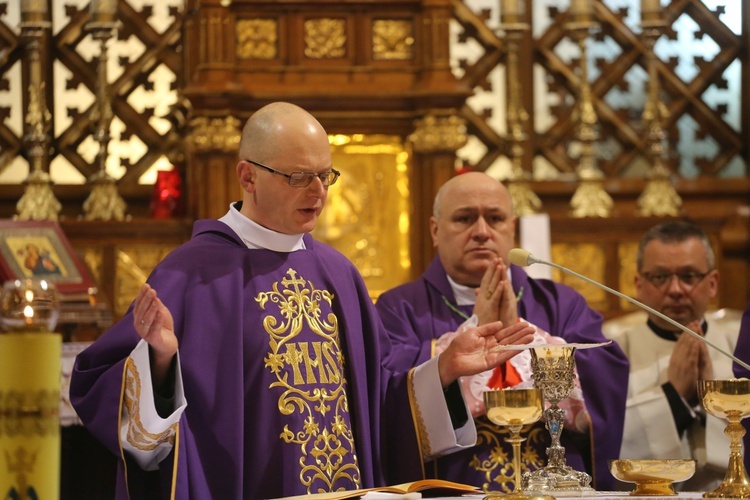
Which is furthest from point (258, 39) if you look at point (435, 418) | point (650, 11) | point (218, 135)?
point (435, 418)

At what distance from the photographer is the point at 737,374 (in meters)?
5.55

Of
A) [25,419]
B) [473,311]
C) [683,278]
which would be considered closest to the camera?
[25,419]

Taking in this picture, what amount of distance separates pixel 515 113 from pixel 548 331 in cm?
309

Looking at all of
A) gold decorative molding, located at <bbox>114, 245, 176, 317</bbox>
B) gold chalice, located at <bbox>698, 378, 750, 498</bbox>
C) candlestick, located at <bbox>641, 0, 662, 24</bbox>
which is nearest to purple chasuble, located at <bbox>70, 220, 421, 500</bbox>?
gold chalice, located at <bbox>698, 378, 750, 498</bbox>

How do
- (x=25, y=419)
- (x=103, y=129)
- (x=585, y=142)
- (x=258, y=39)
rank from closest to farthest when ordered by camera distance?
(x=25, y=419) < (x=258, y=39) < (x=103, y=129) < (x=585, y=142)

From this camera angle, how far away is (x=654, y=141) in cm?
880

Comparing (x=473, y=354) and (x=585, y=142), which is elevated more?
(x=585, y=142)

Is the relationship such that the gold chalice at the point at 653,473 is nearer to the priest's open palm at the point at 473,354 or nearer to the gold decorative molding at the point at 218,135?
the priest's open palm at the point at 473,354

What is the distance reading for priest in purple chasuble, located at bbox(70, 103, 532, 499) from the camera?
14.6 feet

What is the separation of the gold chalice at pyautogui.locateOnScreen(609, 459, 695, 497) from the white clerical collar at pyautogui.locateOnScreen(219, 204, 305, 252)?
1463 mm

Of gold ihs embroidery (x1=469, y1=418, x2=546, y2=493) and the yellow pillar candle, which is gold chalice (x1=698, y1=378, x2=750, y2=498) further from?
the yellow pillar candle

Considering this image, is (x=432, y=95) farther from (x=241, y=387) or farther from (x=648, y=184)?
(x=241, y=387)

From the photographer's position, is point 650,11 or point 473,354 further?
point 650,11

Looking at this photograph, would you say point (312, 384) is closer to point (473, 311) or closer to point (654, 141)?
point (473, 311)
